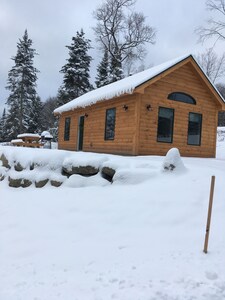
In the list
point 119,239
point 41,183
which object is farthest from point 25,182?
point 119,239

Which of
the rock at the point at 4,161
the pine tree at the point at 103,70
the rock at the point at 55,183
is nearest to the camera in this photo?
the rock at the point at 55,183

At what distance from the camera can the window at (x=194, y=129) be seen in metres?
11.9

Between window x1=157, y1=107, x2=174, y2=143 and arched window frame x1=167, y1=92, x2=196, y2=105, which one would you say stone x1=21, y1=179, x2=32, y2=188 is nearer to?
window x1=157, y1=107, x2=174, y2=143

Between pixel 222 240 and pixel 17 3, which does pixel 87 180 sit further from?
pixel 17 3

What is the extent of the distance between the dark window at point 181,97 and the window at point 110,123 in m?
2.31

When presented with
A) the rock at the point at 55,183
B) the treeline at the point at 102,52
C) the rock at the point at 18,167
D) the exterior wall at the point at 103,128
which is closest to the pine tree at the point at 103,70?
the treeline at the point at 102,52

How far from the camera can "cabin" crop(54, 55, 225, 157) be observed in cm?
1051

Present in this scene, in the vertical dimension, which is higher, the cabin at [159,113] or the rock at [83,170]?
the cabin at [159,113]

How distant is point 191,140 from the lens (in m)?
12.0

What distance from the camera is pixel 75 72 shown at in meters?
26.8

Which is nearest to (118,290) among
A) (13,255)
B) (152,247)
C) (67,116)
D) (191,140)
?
(152,247)

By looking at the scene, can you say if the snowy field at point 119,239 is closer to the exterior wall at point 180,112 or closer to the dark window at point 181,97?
the exterior wall at point 180,112

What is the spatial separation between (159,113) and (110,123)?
6.91 ft

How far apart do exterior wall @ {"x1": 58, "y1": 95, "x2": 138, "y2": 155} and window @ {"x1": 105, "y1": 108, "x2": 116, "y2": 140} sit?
0.17 m
